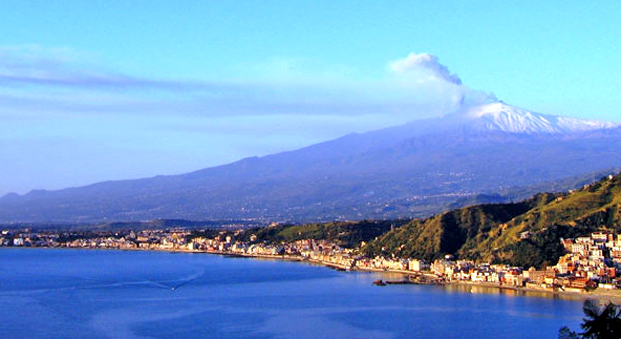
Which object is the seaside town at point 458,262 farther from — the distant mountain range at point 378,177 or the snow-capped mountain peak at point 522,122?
the snow-capped mountain peak at point 522,122

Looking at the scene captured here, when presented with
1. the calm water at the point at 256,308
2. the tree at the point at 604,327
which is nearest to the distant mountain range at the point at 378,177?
the calm water at the point at 256,308

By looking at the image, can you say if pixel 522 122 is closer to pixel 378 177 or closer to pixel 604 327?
pixel 378 177

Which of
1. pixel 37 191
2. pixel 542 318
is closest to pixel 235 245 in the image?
pixel 542 318

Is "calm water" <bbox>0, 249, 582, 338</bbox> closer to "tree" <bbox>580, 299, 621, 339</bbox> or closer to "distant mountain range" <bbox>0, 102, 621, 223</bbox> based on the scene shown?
"tree" <bbox>580, 299, 621, 339</bbox>

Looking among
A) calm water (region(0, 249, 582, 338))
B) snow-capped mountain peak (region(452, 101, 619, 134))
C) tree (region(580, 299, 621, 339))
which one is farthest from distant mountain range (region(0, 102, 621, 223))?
tree (region(580, 299, 621, 339))

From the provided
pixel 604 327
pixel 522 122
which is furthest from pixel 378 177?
pixel 604 327

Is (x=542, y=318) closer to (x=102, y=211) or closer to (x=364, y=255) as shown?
(x=364, y=255)
